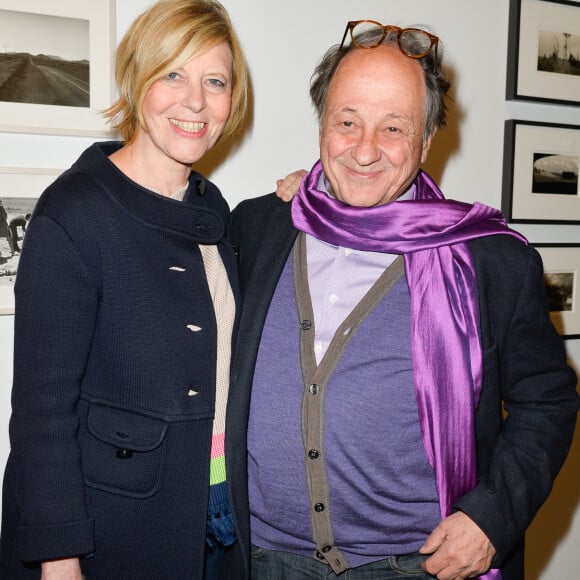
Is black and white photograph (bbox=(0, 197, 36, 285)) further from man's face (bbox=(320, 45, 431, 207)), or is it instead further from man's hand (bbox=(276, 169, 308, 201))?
man's face (bbox=(320, 45, 431, 207))

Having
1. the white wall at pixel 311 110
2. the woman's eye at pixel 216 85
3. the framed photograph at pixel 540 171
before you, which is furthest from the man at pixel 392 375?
the framed photograph at pixel 540 171

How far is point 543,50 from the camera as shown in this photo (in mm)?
2199

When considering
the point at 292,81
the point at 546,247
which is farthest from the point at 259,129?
the point at 546,247

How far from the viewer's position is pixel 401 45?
1371 mm

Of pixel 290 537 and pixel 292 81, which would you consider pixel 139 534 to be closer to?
pixel 290 537

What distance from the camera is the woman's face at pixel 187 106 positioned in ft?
4.14

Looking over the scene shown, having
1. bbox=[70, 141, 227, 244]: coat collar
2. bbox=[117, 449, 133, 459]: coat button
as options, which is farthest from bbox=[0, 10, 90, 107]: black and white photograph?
bbox=[117, 449, 133, 459]: coat button

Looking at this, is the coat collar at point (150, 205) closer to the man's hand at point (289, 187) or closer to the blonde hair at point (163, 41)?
the blonde hair at point (163, 41)

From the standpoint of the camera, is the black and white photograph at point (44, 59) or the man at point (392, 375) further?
the black and white photograph at point (44, 59)

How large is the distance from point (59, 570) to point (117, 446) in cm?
23

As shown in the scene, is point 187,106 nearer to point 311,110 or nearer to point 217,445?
point 217,445

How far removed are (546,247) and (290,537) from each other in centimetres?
144

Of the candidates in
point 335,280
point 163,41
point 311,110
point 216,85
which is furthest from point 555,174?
point 163,41

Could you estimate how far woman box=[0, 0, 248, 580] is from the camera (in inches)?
44.0
